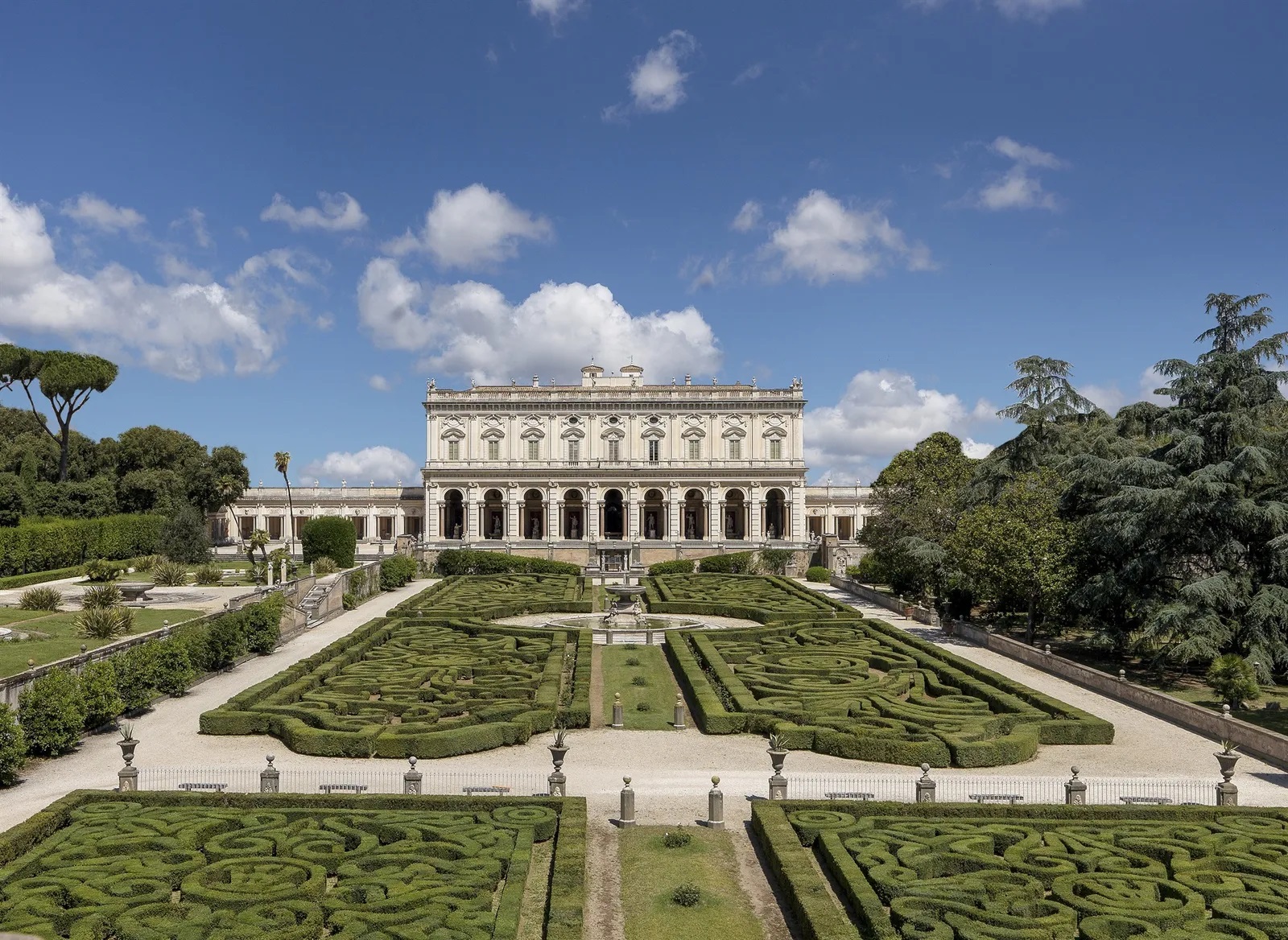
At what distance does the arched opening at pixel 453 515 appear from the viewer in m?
77.7

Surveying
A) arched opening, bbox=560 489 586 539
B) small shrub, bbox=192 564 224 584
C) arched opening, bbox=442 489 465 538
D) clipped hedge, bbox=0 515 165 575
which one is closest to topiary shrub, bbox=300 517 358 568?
small shrub, bbox=192 564 224 584

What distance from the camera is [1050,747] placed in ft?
61.9

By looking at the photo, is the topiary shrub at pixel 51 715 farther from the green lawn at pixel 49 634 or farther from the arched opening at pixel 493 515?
the arched opening at pixel 493 515

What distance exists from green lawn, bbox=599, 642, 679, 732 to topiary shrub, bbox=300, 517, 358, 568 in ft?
83.3

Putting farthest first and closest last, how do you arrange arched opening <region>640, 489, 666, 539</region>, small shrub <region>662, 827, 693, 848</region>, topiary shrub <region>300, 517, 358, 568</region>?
arched opening <region>640, 489, 666, 539</region>
topiary shrub <region>300, 517, 358, 568</region>
small shrub <region>662, 827, 693, 848</region>

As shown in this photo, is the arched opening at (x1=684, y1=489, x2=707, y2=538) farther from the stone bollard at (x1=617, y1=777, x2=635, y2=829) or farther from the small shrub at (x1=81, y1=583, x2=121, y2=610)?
the stone bollard at (x1=617, y1=777, x2=635, y2=829)

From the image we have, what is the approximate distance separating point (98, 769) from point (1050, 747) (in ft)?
58.3

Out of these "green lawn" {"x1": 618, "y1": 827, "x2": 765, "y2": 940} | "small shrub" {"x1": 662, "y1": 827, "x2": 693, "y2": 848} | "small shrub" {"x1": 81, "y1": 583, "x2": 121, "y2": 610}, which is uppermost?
"small shrub" {"x1": 81, "y1": 583, "x2": 121, "y2": 610}

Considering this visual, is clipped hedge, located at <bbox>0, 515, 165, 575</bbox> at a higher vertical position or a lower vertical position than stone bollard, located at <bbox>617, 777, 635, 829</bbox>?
higher

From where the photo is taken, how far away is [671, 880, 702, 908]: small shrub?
428 inches

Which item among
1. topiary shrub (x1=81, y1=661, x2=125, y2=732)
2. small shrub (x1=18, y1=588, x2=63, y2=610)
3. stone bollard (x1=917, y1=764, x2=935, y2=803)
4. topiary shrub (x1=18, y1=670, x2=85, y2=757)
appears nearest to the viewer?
stone bollard (x1=917, y1=764, x2=935, y2=803)

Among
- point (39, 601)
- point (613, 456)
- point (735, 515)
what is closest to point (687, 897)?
point (39, 601)

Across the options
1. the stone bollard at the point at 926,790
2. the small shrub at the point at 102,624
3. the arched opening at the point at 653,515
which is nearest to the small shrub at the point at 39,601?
the small shrub at the point at 102,624

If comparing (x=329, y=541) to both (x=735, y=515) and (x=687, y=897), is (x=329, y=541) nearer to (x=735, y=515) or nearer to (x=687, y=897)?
(x=735, y=515)
